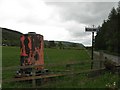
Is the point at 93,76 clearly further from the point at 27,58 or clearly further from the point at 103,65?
the point at 27,58

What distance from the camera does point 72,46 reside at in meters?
153

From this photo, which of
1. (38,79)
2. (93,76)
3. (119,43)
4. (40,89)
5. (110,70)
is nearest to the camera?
(40,89)

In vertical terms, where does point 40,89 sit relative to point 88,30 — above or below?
below

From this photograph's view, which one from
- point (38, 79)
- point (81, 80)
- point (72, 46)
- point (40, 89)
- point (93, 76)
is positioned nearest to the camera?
point (40, 89)

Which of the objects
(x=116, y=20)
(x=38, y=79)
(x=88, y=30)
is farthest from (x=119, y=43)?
(x=38, y=79)

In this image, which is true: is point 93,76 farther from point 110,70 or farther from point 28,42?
point 28,42

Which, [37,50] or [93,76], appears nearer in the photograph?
[37,50]

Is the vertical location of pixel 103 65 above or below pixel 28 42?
below

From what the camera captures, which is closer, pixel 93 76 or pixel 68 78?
pixel 68 78

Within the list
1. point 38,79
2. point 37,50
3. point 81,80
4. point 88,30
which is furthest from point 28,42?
point 88,30

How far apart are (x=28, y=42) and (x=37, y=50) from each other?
1.54 feet

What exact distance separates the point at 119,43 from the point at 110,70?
180 feet

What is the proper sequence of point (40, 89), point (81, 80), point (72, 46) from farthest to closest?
1. point (72, 46)
2. point (81, 80)
3. point (40, 89)

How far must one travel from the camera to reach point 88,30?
47.8 ft
